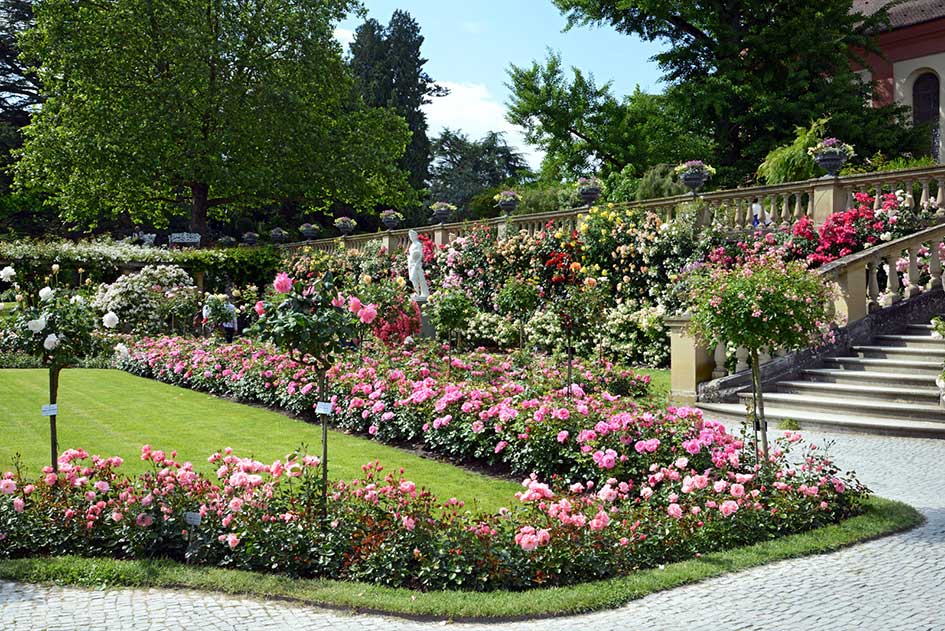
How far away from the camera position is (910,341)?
11.7m

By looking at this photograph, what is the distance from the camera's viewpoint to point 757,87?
1089 inches

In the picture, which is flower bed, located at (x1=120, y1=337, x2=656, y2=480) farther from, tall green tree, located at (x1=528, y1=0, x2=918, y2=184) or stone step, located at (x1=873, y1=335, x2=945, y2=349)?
tall green tree, located at (x1=528, y1=0, x2=918, y2=184)

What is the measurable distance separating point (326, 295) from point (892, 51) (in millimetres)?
31616

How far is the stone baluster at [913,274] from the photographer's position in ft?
40.5

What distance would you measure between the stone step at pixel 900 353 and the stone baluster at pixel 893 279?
1133 mm

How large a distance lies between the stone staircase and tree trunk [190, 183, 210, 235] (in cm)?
2642

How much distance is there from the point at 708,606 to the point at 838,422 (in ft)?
19.3

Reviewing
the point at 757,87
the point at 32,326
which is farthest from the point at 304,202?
the point at 32,326

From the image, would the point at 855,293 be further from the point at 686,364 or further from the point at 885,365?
the point at 686,364

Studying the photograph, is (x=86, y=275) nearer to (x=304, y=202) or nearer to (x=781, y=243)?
(x=304, y=202)

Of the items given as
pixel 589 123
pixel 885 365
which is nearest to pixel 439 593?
pixel 885 365

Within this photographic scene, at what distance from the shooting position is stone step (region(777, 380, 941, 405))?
1009 centimetres

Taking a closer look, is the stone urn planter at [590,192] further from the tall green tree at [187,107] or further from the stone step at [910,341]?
the tall green tree at [187,107]

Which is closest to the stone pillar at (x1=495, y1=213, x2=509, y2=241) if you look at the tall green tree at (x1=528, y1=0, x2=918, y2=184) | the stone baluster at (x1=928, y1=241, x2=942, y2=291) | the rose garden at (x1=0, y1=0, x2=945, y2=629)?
the rose garden at (x1=0, y1=0, x2=945, y2=629)
